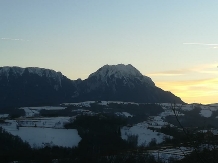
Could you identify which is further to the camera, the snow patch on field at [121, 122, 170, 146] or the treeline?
the snow patch on field at [121, 122, 170, 146]

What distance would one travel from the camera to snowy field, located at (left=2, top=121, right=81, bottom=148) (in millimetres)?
123312

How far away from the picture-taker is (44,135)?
434 ft

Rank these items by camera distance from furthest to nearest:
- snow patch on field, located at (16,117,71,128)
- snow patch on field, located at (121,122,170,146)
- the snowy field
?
snow patch on field, located at (16,117,71,128) → snow patch on field, located at (121,122,170,146) → the snowy field

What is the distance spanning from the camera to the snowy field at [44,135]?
123m

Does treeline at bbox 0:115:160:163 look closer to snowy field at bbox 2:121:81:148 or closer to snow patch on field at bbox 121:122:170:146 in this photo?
snow patch on field at bbox 121:122:170:146

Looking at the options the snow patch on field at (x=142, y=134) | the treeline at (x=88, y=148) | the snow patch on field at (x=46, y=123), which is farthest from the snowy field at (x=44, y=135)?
the snow patch on field at (x=142, y=134)

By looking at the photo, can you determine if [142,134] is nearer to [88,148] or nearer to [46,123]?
[88,148]

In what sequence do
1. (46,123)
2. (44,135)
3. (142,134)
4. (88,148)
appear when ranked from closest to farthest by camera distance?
(88,148) → (44,135) → (142,134) → (46,123)

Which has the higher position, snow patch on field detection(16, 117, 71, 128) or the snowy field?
snow patch on field detection(16, 117, 71, 128)

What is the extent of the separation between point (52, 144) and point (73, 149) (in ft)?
32.6

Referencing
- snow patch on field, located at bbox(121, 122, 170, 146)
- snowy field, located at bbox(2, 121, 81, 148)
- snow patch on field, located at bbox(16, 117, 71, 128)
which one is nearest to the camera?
snowy field, located at bbox(2, 121, 81, 148)

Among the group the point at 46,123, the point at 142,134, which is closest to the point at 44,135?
the point at 46,123

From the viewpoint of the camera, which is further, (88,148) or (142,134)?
(142,134)

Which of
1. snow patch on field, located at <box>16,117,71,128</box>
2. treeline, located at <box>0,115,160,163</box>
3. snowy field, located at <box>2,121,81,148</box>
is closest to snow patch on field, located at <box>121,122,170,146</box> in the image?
treeline, located at <box>0,115,160,163</box>
